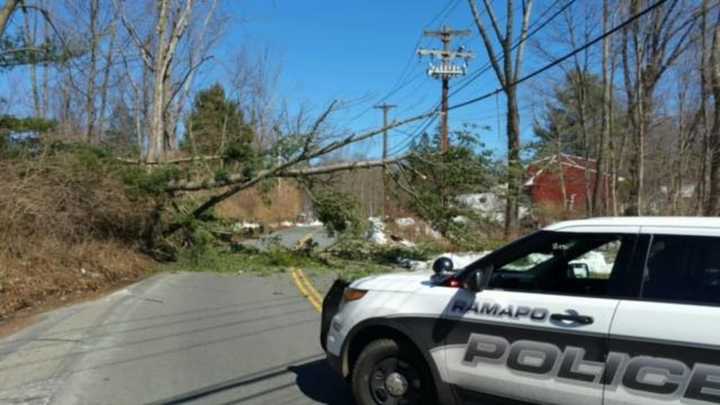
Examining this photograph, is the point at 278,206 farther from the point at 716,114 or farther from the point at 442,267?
the point at 442,267

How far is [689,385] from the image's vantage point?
409 centimetres

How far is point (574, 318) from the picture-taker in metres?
4.57

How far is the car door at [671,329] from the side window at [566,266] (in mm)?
245

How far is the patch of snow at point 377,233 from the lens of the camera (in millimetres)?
20484

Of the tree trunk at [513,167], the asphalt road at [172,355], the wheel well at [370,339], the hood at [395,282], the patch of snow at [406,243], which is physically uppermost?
the tree trunk at [513,167]

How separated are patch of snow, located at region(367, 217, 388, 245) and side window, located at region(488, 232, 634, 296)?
48.4 ft

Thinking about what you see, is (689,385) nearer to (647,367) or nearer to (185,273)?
(647,367)

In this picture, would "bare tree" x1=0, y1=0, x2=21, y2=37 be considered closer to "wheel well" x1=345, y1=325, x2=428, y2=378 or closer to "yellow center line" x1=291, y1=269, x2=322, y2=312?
"yellow center line" x1=291, y1=269, x2=322, y2=312

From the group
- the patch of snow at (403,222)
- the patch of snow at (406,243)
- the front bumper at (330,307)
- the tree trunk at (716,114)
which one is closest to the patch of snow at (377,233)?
the patch of snow at (406,243)

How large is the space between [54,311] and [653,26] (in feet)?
90.5

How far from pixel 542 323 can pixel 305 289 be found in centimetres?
1023

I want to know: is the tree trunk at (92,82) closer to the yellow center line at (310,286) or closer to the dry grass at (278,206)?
the dry grass at (278,206)

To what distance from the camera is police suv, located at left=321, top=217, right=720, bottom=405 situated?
423cm

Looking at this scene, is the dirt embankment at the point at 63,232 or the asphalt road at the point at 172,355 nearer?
the asphalt road at the point at 172,355
